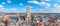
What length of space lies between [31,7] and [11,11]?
9.5 inches

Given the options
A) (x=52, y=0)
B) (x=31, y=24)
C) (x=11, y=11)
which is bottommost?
(x=31, y=24)

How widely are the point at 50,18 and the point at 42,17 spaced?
0.09 metres

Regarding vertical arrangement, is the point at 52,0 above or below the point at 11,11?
above

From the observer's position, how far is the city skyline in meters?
1.24

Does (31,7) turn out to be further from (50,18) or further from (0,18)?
(0,18)

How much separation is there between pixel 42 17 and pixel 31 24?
152 millimetres

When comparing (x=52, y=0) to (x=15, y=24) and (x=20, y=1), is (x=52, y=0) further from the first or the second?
(x=15, y=24)

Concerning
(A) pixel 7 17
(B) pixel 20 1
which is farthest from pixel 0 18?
(B) pixel 20 1

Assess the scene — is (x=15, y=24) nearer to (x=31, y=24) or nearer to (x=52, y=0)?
(x=31, y=24)

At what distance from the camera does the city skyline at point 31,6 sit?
48.8 inches

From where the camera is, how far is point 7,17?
1.26m

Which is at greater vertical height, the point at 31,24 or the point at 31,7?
the point at 31,7

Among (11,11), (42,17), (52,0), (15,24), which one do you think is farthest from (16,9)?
(52,0)

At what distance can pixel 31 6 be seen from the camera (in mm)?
1249
